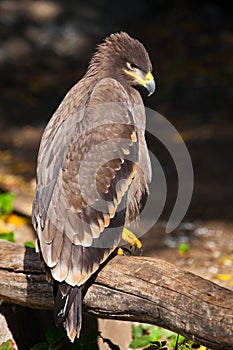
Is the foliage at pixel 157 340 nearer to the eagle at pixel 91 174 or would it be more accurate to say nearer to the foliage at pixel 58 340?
the foliage at pixel 58 340

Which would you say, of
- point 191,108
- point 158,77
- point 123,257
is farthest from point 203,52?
point 123,257

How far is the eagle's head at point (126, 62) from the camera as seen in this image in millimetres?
4301

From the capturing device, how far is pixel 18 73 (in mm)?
10516

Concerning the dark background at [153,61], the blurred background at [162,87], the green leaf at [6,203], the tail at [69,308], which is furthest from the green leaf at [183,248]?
the tail at [69,308]

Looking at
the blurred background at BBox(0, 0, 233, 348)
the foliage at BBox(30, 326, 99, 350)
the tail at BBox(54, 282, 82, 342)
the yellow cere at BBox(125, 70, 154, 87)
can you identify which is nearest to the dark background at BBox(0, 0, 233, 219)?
the blurred background at BBox(0, 0, 233, 348)

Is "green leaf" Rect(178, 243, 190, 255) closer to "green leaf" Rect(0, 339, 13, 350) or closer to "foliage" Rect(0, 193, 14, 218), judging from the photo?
"foliage" Rect(0, 193, 14, 218)

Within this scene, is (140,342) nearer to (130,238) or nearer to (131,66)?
(130,238)

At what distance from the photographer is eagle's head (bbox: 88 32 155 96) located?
430cm

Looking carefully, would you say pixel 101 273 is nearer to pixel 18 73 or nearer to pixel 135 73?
pixel 135 73

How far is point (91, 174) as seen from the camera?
12.1ft

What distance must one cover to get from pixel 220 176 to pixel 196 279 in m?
Answer: 3.91

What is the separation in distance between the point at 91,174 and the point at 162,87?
20.9 ft

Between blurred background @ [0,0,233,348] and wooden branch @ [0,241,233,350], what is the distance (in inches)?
72.5

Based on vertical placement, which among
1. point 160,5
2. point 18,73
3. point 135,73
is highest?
point 135,73
